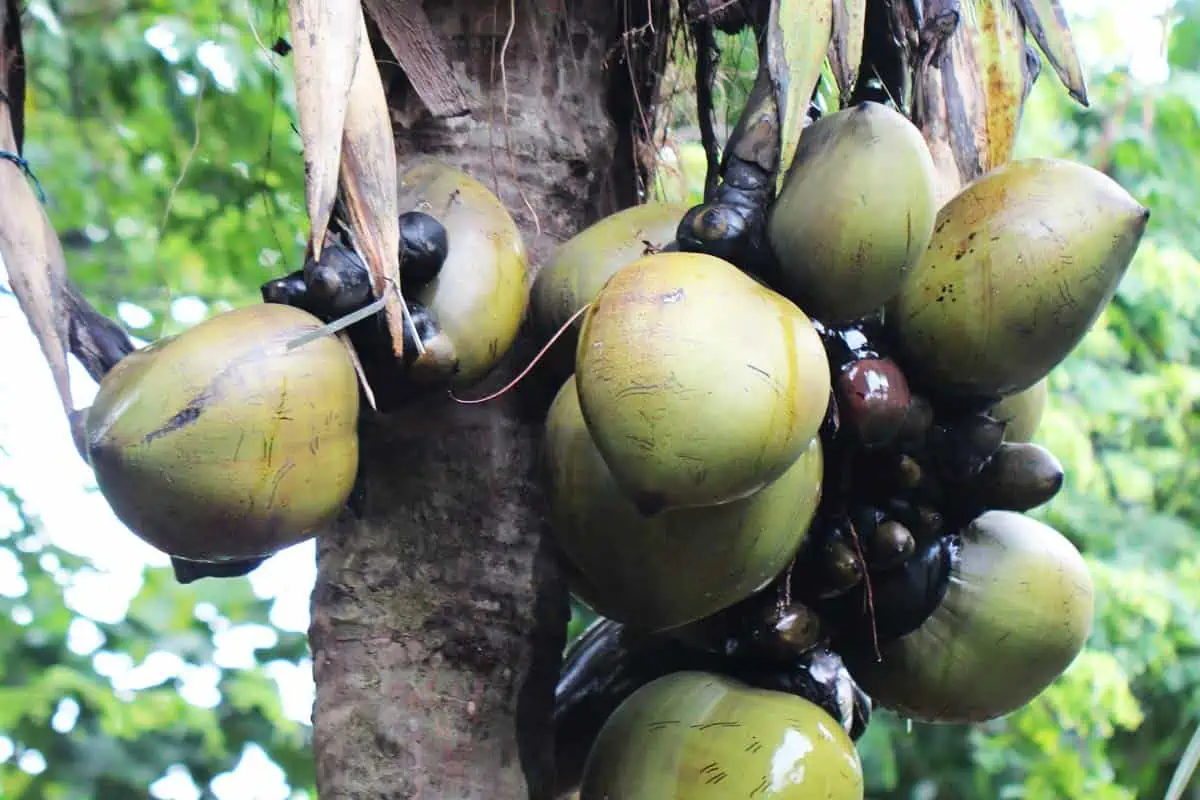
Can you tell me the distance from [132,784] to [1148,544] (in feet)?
10.9

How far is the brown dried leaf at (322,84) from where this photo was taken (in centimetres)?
109

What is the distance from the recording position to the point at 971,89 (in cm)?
149

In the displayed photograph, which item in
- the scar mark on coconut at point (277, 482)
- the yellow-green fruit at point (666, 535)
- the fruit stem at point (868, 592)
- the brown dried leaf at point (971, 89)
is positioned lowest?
the fruit stem at point (868, 592)

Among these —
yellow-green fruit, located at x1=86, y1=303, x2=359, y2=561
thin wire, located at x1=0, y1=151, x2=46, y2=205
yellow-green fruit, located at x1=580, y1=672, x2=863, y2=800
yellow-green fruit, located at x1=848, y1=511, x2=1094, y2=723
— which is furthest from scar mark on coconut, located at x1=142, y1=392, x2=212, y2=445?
yellow-green fruit, located at x1=848, y1=511, x2=1094, y2=723

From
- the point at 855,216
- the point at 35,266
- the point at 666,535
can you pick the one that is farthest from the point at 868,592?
the point at 35,266

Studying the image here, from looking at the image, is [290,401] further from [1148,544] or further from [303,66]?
[1148,544]

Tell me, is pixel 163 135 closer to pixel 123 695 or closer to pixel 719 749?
pixel 123 695

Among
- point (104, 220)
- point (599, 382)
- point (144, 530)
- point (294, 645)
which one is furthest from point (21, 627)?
point (599, 382)

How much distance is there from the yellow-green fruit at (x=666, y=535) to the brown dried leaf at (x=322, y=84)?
282 millimetres

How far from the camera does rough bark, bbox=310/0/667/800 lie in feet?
4.18

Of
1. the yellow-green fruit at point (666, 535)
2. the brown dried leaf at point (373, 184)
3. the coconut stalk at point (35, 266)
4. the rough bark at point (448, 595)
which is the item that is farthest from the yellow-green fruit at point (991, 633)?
the coconut stalk at point (35, 266)

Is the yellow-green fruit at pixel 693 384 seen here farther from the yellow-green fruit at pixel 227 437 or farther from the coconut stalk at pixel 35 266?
the coconut stalk at pixel 35 266

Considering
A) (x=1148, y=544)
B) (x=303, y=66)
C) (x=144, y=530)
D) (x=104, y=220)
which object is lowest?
(x=1148, y=544)

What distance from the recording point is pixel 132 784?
3160 millimetres
